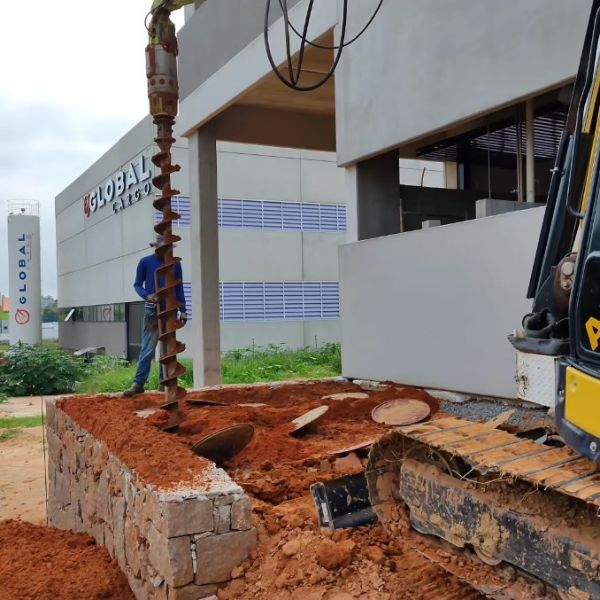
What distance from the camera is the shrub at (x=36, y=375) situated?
21.0 m

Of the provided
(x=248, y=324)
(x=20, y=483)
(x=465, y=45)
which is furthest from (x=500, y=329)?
(x=248, y=324)

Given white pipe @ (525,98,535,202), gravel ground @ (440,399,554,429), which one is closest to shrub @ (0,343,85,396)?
gravel ground @ (440,399,554,429)

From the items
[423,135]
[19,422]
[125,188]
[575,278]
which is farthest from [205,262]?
[125,188]

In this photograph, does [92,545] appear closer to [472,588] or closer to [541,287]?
[472,588]

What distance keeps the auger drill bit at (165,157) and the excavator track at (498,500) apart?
2.63 meters

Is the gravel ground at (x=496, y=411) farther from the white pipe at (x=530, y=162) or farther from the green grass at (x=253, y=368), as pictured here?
the green grass at (x=253, y=368)

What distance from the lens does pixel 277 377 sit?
57.8 feet

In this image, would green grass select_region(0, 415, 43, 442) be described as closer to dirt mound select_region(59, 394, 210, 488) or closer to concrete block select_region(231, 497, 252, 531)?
dirt mound select_region(59, 394, 210, 488)

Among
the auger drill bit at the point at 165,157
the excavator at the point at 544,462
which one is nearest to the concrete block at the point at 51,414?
the auger drill bit at the point at 165,157

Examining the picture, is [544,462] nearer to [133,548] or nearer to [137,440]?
[133,548]

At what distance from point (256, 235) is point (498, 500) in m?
20.9

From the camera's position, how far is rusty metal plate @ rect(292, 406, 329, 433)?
6445 millimetres

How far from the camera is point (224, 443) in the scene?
5.55 metres

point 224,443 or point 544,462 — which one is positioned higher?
point 544,462
